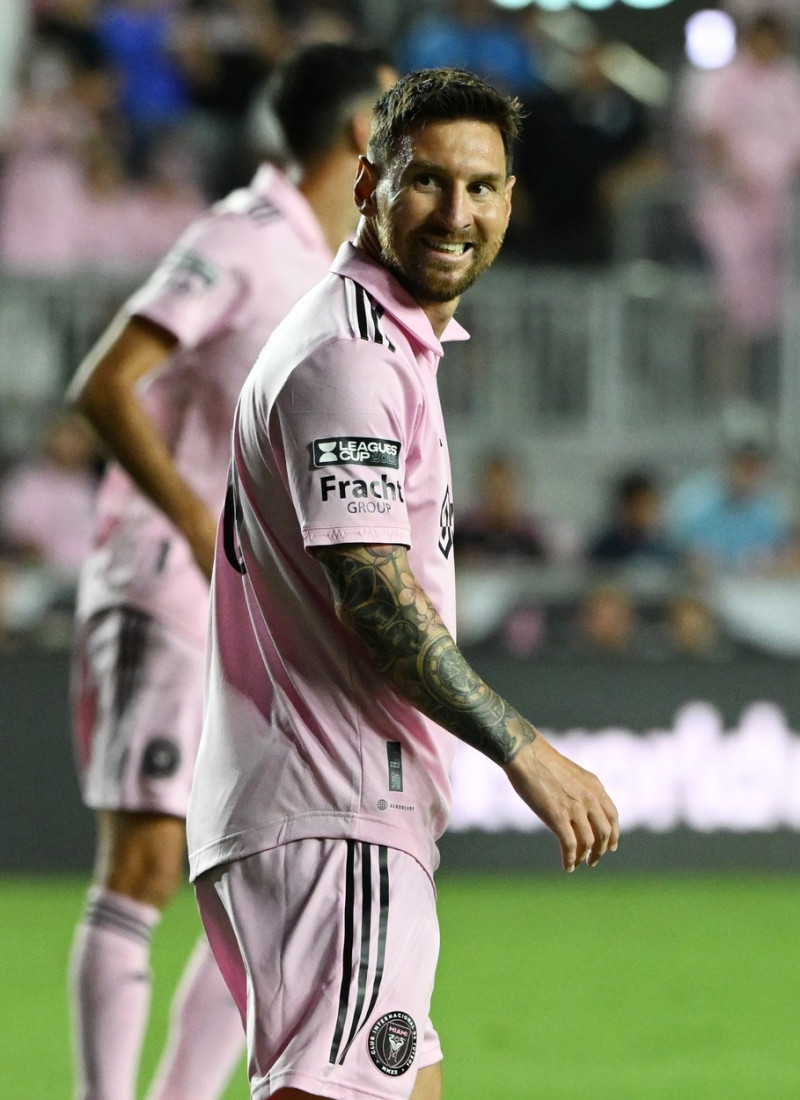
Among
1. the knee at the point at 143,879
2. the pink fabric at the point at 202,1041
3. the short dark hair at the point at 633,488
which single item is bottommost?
the pink fabric at the point at 202,1041

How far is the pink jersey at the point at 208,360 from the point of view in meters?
4.18

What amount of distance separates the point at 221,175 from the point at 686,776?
503 cm

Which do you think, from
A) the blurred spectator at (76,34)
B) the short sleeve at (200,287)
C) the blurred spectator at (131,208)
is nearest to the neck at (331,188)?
the short sleeve at (200,287)

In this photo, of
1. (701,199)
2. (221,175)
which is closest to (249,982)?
(221,175)

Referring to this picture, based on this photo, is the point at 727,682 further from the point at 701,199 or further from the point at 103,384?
the point at 103,384

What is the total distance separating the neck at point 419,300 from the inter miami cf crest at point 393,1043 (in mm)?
1063

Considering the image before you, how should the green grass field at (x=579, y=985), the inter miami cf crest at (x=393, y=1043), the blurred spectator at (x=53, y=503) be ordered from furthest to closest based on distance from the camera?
the blurred spectator at (x=53, y=503) → the green grass field at (x=579, y=985) → the inter miami cf crest at (x=393, y=1043)

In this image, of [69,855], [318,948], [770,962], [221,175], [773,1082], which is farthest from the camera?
[221,175]

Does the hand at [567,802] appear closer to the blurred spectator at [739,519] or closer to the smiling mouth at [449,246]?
the smiling mouth at [449,246]

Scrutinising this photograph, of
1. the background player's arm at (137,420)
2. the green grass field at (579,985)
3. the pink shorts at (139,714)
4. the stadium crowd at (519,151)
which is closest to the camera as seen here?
the background player's arm at (137,420)

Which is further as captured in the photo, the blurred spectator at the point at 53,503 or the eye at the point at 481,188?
the blurred spectator at the point at 53,503

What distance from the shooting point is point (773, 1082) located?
17.0ft

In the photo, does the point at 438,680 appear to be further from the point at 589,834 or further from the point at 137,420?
the point at 137,420

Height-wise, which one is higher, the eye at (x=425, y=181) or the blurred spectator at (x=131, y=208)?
the blurred spectator at (x=131, y=208)
